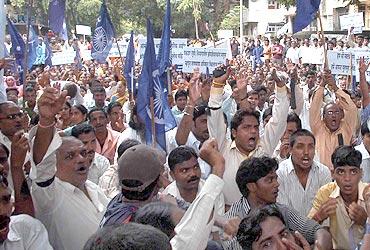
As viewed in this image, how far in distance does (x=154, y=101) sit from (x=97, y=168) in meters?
1.12

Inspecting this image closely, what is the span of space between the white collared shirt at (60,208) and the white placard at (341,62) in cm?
615

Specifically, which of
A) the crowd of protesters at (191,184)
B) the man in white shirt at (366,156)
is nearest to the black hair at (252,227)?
the crowd of protesters at (191,184)

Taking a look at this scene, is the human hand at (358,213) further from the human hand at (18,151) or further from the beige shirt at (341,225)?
the human hand at (18,151)

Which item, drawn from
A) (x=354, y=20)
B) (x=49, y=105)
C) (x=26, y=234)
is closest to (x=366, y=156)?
(x=49, y=105)

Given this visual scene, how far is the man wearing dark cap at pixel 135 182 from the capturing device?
2980 mm

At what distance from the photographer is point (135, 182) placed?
298 centimetres

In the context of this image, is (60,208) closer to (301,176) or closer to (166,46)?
(301,176)

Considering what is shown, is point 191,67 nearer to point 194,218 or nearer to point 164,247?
point 194,218

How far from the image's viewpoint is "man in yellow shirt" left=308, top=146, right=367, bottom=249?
3705 mm

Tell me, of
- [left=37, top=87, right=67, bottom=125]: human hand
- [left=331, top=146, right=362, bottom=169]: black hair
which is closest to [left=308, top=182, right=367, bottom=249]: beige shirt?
[left=331, top=146, right=362, bottom=169]: black hair

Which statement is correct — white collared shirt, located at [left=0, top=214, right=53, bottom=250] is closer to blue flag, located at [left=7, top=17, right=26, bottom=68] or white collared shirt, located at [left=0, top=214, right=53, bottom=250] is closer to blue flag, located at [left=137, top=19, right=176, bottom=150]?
blue flag, located at [left=137, top=19, right=176, bottom=150]

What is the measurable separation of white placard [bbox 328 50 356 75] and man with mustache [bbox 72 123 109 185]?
192 inches

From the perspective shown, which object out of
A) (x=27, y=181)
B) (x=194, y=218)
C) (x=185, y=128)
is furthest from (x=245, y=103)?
(x=194, y=218)

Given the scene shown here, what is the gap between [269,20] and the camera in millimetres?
49594
